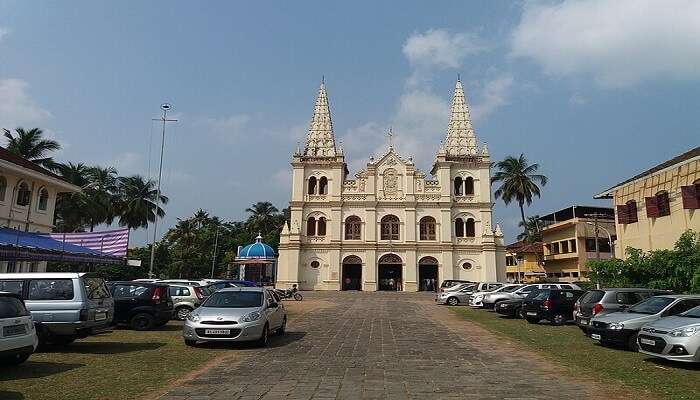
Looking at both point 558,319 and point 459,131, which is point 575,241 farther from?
point 558,319

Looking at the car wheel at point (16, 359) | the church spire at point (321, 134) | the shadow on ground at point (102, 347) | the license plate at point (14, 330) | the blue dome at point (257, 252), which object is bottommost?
the shadow on ground at point (102, 347)

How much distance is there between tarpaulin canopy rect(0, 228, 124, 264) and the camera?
19250 mm

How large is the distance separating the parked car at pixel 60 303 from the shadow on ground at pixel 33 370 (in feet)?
4.04

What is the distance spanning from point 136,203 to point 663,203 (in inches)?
1964

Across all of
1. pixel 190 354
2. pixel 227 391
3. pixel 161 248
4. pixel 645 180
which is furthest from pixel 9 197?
pixel 161 248

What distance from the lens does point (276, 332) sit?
14039 millimetres

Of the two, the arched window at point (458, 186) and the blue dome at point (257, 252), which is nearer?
the blue dome at point (257, 252)

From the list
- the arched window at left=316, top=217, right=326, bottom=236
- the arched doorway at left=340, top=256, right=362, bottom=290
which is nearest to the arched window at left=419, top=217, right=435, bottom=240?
the arched doorway at left=340, top=256, right=362, bottom=290

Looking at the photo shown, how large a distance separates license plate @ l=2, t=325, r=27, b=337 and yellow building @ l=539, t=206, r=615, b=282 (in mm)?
46349

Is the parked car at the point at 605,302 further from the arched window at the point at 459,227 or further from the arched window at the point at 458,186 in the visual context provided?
the arched window at the point at 458,186

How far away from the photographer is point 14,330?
823cm

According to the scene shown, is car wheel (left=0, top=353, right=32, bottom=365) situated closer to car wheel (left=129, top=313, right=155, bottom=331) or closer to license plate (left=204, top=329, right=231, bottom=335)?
license plate (left=204, top=329, right=231, bottom=335)

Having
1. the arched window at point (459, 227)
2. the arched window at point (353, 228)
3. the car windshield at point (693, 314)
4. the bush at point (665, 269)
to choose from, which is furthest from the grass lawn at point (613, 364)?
the arched window at point (459, 227)

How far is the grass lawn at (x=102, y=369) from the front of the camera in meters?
7.10
